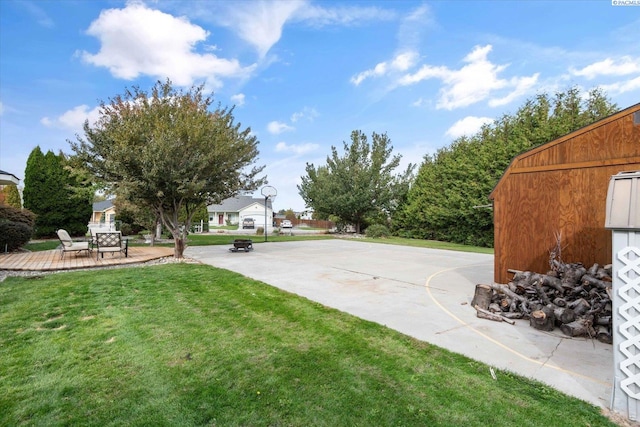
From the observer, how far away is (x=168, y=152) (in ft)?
28.3

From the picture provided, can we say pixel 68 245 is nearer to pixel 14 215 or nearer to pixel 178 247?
pixel 178 247

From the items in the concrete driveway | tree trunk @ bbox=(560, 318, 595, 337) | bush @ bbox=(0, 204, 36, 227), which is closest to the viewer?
the concrete driveway

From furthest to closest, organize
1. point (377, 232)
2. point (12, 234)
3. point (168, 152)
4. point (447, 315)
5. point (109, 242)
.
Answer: point (377, 232)
point (12, 234)
point (109, 242)
point (168, 152)
point (447, 315)

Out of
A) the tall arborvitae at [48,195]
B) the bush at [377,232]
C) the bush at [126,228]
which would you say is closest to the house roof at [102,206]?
the bush at [126,228]

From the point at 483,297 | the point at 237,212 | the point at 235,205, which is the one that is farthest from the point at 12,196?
the point at 235,205

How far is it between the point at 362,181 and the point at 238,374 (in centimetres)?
2225

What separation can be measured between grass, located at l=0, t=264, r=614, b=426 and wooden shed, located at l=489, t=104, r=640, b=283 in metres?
3.38

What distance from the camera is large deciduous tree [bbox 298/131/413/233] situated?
24.5 m

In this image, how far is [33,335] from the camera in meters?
3.71

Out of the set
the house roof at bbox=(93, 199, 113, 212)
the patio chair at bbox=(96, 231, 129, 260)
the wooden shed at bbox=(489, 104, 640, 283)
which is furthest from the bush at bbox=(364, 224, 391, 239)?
the house roof at bbox=(93, 199, 113, 212)

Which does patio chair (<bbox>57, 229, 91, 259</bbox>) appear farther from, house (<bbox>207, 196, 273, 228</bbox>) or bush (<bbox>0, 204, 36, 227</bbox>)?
house (<bbox>207, 196, 273, 228</bbox>)

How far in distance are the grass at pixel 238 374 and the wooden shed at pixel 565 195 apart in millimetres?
3383

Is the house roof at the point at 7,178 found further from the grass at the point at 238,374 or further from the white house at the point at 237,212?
the white house at the point at 237,212

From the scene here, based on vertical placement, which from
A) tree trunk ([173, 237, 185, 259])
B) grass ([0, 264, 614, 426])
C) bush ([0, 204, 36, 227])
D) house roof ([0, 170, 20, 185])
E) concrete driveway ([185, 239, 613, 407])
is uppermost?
house roof ([0, 170, 20, 185])
